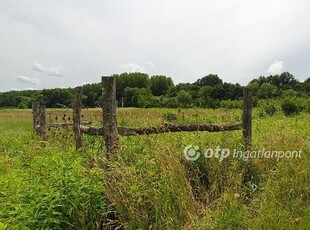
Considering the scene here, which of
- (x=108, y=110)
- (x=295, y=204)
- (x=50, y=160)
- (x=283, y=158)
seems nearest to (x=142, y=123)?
(x=108, y=110)

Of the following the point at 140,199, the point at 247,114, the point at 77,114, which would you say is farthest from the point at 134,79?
the point at 140,199

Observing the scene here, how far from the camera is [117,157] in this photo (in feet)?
14.7

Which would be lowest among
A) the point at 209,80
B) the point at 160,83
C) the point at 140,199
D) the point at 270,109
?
the point at 140,199

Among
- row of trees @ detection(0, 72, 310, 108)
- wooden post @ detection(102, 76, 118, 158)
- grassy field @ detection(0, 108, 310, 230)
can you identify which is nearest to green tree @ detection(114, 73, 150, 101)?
row of trees @ detection(0, 72, 310, 108)

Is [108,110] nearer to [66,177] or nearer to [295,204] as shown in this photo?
[66,177]

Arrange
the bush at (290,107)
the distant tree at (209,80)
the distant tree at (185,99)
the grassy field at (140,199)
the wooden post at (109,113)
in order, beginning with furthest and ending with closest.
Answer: the distant tree at (209,80), the bush at (290,107), the distant tree at (185,99), the wooden post at (109,113), the grassy field at (140,199)

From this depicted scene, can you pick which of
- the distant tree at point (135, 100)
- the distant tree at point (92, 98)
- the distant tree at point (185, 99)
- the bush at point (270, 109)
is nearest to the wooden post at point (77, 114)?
the distant tree at point (92, 98)

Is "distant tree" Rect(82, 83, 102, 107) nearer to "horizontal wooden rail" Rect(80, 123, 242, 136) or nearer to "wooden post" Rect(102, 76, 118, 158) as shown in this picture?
"horizontal wooden rail" Rect(80, 123, 242, 136)

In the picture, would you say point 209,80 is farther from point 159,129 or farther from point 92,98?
point 159,129

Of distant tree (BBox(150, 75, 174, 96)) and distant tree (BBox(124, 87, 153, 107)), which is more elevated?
distant tree (BBox(150, 75, 174, 96))

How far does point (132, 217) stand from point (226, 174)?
178 cm

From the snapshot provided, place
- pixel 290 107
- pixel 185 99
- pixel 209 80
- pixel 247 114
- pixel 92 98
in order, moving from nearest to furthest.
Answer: pixel 247 114 < pixel 92 98 < pixel 290 107 < pixel 185 99 < pixel 209 80

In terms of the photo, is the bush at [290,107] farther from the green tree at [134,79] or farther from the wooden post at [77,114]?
the green tree at [134,79]

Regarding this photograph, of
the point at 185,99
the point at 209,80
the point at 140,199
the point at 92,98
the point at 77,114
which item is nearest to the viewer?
the point at 140,199
